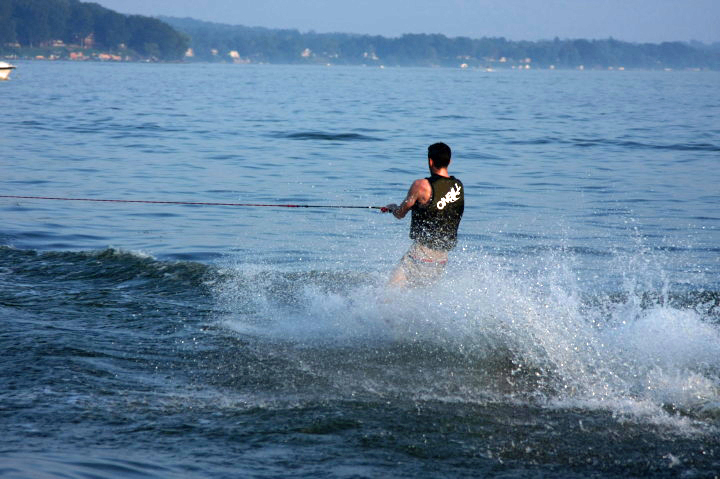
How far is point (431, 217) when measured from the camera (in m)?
7.68

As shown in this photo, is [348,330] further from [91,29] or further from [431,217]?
[91,29]

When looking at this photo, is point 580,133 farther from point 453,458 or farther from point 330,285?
point 453,458

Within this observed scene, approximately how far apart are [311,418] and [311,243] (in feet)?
22.3

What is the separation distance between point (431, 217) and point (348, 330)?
48.5 inches

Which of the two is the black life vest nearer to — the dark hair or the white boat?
the dark hair

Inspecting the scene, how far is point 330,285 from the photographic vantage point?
33.4 feet

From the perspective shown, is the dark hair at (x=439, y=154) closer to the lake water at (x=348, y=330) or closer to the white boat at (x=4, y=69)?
the lake water at (x=348, y=330)

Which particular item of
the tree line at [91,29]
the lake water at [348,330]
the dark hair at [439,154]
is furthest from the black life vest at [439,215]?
the tree line at [91,29]

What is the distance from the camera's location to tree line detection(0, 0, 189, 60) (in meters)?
171

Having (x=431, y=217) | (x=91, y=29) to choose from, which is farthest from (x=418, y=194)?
(x=91, y=29)

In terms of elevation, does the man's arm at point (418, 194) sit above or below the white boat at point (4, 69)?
below

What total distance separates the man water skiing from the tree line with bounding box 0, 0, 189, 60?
177m

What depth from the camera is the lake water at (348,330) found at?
211 inches

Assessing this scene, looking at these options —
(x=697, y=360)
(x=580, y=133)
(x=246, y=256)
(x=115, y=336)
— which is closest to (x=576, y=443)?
(x=697, y=360)
